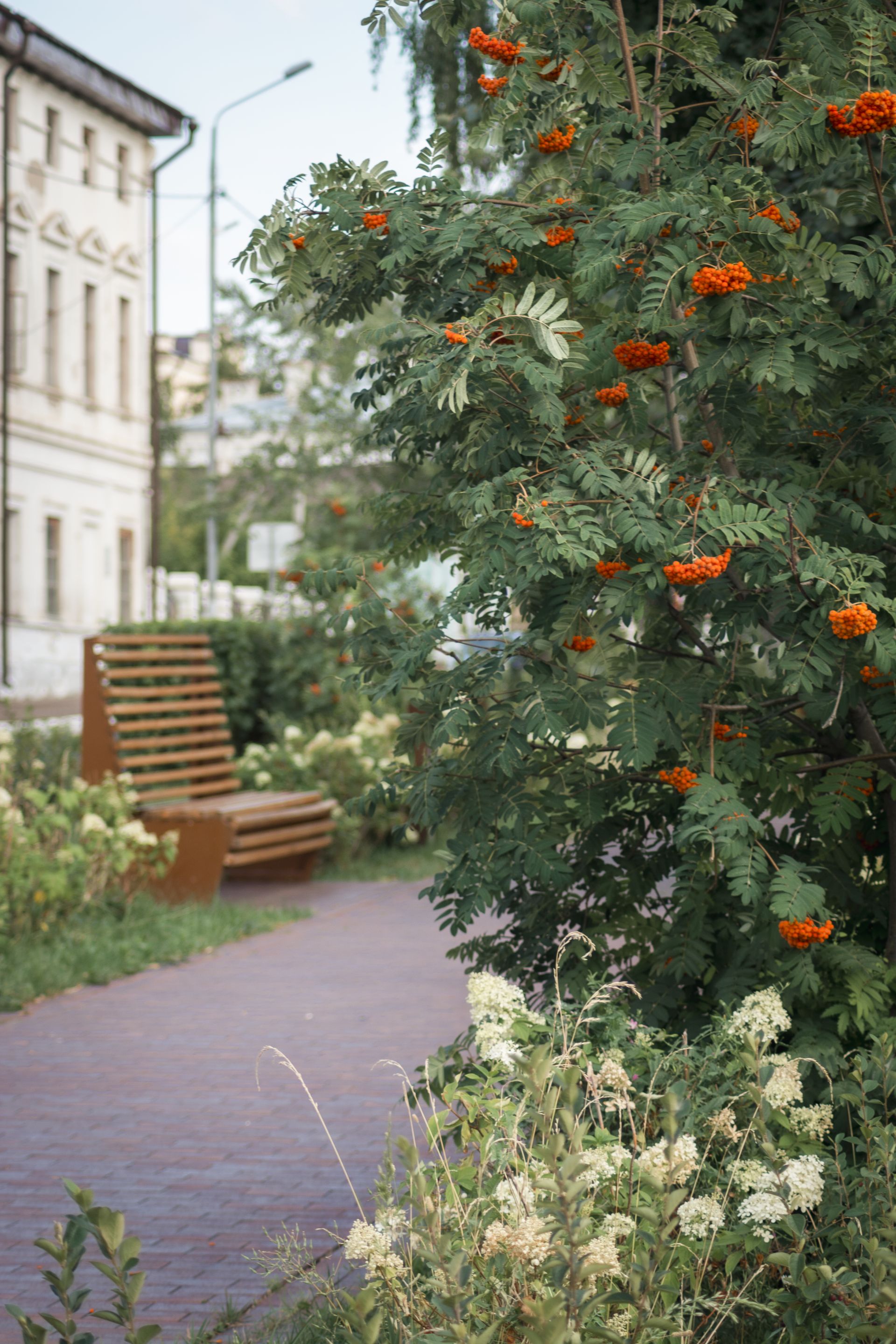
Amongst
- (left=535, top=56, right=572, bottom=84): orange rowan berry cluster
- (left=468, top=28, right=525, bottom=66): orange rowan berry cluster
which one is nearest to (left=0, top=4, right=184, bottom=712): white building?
(left=535, top=56, right=572, bottom=84): orange rowan berry cluster

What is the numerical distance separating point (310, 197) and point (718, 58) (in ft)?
4.29

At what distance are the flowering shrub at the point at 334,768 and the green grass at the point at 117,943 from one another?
81.1 inches

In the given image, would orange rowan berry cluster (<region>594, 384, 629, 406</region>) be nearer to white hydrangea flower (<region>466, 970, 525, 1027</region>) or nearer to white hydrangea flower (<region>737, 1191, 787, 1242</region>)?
white hydrangea flower (<region>466, 970, 525, 1027</region>)

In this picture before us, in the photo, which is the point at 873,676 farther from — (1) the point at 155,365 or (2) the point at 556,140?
(1) the point at 155,365

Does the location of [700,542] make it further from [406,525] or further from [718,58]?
[718,58]

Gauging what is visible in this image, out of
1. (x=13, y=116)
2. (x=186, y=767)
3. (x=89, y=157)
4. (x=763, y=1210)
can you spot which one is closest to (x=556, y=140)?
(x=763, y=1210)

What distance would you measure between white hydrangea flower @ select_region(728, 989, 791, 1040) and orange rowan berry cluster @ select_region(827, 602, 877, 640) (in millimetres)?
836

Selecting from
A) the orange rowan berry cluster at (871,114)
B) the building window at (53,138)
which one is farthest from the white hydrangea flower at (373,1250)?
the building window at (53,138)

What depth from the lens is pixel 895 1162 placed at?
2.98 m

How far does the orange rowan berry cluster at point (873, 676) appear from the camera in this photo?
11.1 feet

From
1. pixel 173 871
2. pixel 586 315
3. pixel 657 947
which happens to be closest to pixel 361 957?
pixel 173 871

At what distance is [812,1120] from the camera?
3193 mm

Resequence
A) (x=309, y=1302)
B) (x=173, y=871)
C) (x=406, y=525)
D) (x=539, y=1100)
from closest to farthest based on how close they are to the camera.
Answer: (x=539, y=1100), (x=309, y=1302), (x=406, y=525), (x=173, y=871)

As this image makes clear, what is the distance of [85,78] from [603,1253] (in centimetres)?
3422
